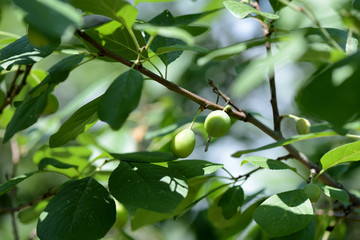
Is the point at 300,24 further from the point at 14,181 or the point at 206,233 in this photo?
the point at 206,233

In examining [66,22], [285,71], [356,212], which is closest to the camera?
[66,22]

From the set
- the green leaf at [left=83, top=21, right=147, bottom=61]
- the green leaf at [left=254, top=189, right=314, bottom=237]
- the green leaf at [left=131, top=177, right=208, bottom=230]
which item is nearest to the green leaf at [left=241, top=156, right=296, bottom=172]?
the green leaf at [left=254, top=189, right=314, bottom=237]

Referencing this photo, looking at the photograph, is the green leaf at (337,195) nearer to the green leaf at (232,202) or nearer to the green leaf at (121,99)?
the green leaf at (232,202)

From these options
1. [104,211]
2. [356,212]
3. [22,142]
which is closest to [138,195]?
[104,211]

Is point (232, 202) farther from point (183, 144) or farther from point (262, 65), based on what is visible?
point (262, 65)

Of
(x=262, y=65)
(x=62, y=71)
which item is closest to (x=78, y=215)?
(x=62, y=71)

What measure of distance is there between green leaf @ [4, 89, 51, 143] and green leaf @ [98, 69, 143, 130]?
0.64 ft

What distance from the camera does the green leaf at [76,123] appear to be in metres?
0.86

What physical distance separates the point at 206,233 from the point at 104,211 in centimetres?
80

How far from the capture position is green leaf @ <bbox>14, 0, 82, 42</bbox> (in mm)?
485

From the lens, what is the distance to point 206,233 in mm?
1575

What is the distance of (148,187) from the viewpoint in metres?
0.79

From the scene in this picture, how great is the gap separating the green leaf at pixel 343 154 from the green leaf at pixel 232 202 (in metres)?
0.19

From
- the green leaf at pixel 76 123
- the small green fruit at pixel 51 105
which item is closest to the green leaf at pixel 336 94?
the green leaf at pixel 76 123
